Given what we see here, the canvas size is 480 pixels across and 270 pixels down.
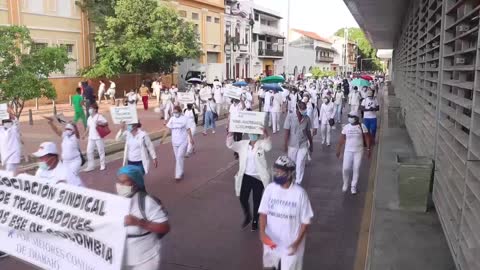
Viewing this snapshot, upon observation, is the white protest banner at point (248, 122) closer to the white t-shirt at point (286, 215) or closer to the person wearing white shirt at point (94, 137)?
the white t-shirt at point (286, 215)

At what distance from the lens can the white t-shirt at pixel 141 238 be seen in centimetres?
427

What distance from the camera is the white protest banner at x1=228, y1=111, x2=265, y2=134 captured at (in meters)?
7.85

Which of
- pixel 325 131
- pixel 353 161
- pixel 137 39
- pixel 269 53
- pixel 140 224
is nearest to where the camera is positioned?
pixel 140 224

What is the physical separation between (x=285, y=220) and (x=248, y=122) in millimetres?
3401

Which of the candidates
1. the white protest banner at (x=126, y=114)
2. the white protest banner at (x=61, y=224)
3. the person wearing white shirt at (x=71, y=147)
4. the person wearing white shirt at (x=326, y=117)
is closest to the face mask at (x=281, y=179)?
the white protest banner at (x=61, y=224)

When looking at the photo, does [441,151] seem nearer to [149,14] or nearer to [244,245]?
[244,245]

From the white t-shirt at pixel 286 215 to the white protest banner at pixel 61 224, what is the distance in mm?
1453

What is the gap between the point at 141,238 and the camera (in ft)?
14.1

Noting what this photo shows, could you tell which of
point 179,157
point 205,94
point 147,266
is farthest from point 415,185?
point 205,94

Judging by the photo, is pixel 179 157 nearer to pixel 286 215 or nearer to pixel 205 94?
pixel 286 215

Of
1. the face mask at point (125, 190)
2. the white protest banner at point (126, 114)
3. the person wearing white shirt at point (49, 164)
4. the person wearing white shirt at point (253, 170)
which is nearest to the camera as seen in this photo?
the face mask at point (125, 190)

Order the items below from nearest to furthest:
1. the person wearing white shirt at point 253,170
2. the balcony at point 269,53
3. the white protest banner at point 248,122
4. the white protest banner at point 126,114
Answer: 1. the person wearing white shirt at point 253,170
2. the white protest banner at point 248,122
3. the white protest banner at point 126,114
4. the balcony at point 269,53

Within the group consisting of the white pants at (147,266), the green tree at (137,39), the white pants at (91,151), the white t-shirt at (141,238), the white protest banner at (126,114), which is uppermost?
the green tree at (137,39)

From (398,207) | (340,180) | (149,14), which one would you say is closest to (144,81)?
(149,14)
